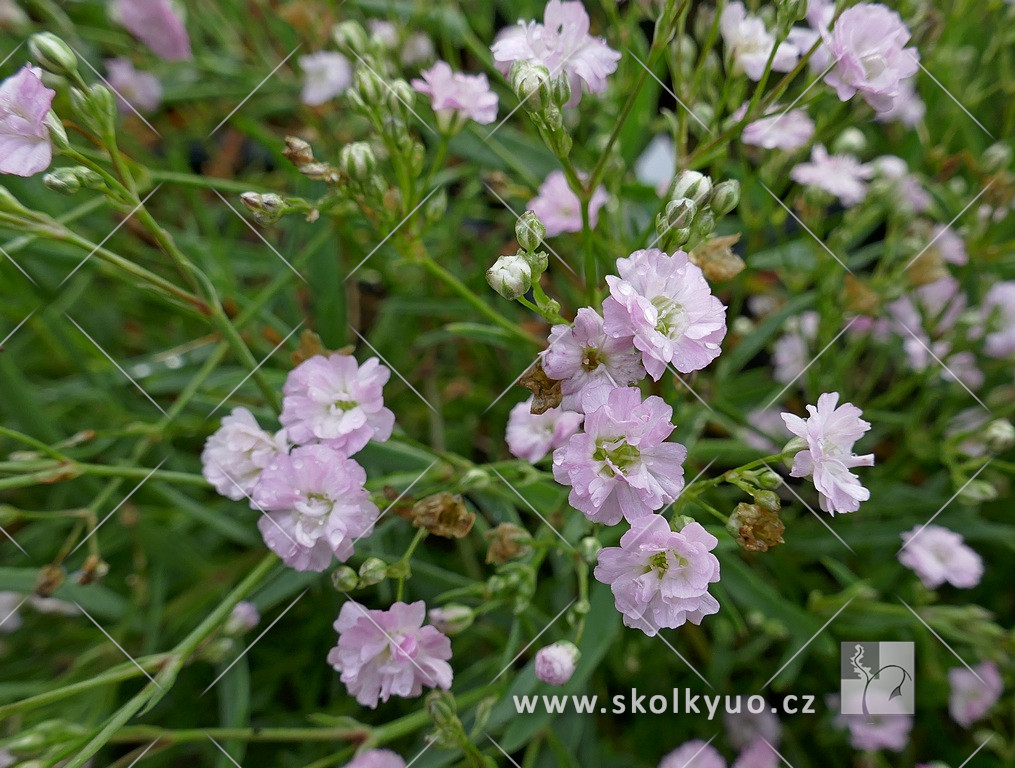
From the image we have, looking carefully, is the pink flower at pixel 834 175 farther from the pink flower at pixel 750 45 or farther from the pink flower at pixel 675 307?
the pink flower at pixel 675 307

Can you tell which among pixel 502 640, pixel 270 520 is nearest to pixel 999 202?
pixel 502 640

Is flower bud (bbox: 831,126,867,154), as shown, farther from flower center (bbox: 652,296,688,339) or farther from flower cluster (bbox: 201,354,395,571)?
flower cluster (bbox: 201,354,395,571)

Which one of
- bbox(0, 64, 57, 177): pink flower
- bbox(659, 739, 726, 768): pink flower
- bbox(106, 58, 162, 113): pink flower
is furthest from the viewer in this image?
bbox(106, 58, 162, 113): pink flower

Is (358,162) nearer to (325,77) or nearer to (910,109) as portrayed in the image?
(325,77)

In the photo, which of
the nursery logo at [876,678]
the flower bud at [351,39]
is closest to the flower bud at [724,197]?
the flower bud at [351,39]

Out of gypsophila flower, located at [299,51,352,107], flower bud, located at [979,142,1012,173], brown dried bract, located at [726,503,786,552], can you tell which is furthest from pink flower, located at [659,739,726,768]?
gypsophila flower, located at [299,51,352,107]

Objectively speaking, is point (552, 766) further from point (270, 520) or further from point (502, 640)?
point (270, 520)
